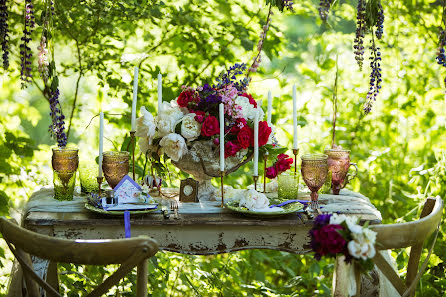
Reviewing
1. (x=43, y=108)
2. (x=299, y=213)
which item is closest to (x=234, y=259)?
(x=299, y=213)

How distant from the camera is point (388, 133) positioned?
3586mm

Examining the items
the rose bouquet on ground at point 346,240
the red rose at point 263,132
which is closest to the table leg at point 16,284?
the red rose at point 263,132

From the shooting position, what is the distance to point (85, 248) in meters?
1.23

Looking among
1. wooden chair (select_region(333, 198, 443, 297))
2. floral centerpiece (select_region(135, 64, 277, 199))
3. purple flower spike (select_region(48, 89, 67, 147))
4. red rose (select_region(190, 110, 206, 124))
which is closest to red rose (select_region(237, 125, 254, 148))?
floral centerpiece (select_region(135, 64, 277, 199))

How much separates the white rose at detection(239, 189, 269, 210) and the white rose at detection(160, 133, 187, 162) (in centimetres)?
25

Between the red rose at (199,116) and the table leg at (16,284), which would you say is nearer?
the table leg at (16,284)

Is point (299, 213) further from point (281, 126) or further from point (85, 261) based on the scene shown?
point (281, 126)

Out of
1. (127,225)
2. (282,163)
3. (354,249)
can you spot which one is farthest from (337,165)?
(354,249)

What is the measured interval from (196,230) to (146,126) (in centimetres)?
39

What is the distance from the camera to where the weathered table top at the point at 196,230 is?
1730mm

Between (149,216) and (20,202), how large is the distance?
7.09ft

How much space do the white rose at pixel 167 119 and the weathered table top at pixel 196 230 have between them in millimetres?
292

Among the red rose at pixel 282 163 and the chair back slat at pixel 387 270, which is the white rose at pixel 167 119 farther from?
the chair back slat at pixel 387 270

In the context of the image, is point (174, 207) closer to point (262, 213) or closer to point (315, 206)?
point (262, 213)
